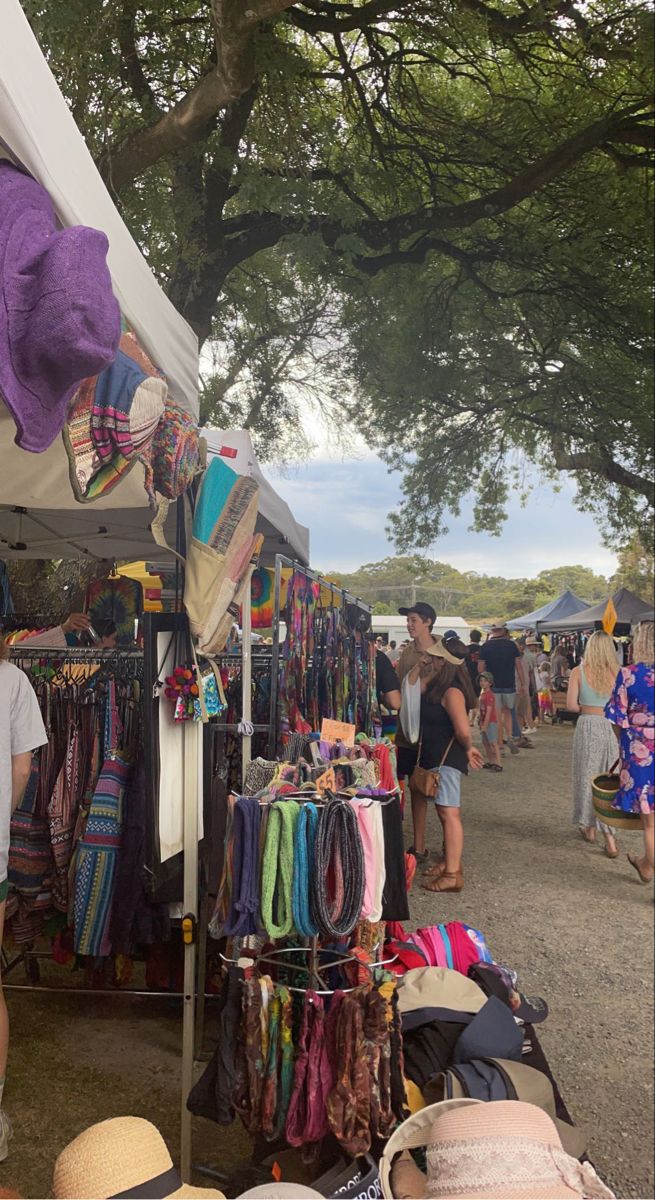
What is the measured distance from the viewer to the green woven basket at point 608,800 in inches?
141

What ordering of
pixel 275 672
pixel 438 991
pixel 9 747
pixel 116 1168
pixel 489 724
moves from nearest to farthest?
pixel 116 1168, pixel 438 991, pixel 9 747, pixel 275 672, pixel 489 724

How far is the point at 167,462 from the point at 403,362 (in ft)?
18.8

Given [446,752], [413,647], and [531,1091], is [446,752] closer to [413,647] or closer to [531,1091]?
[413,647]

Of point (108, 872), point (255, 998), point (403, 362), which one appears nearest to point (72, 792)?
point (108, 872)

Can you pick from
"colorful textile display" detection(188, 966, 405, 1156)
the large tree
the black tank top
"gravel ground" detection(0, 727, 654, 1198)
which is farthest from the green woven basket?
the large tree

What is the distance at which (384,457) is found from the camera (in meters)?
8.12

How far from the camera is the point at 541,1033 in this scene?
289cm

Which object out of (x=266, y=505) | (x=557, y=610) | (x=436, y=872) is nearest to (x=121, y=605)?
(x=266, y=505)

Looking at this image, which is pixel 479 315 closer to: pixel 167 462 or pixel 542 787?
pixel 542 787

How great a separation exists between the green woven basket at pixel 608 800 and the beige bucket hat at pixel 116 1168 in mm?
3026

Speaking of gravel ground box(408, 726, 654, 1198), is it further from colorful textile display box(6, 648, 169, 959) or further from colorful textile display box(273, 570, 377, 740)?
colorful textile display box(6, 648, 169, 959)

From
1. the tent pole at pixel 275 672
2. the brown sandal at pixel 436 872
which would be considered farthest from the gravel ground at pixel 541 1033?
the tent pole at pixel 275 672

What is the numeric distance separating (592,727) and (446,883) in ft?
4.90

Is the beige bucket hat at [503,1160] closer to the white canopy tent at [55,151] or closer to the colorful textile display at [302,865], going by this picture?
the colorful textile display at [302,865]
